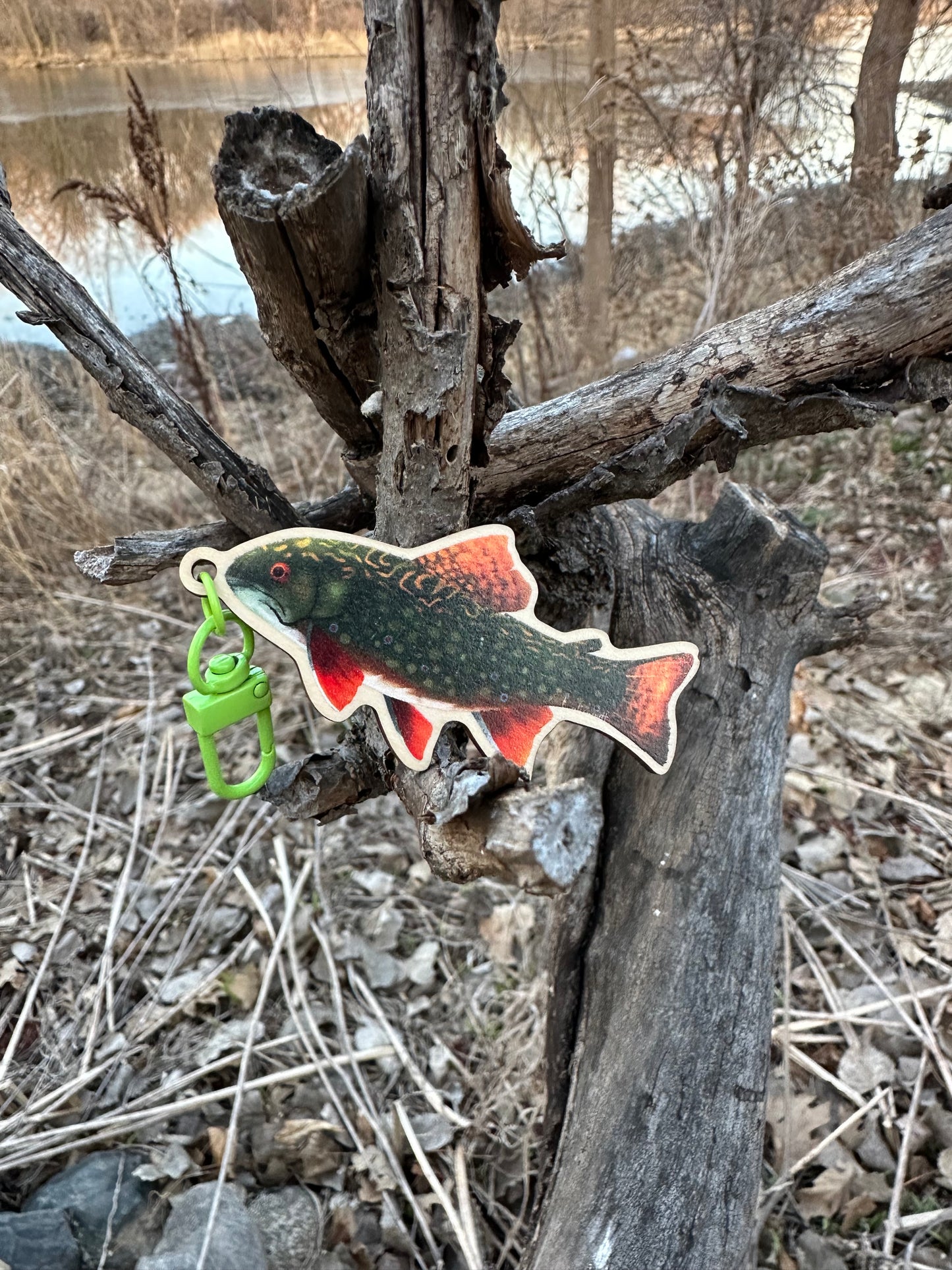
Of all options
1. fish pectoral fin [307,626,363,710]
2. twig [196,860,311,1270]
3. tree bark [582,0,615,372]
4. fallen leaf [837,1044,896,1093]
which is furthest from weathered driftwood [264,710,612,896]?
tree bark [582,0,615,372]

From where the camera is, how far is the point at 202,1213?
4.17 feet

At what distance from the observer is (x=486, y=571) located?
2.99ft

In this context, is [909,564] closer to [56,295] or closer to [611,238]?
[611,238]

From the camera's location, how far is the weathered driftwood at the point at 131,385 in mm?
887

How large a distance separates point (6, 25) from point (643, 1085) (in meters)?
2.22

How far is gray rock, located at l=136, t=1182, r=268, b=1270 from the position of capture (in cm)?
121

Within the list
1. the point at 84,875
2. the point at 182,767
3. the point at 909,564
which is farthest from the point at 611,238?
the point at 84,875

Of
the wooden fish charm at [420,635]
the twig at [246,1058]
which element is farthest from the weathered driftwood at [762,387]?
the twig at [246,1058]

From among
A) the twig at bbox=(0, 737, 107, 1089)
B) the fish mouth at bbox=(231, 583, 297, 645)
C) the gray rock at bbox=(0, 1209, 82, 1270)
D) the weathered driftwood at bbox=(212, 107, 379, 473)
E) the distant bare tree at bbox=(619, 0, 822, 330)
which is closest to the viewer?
the weathered driftwood at bbox=(212, 107, 379, 473)

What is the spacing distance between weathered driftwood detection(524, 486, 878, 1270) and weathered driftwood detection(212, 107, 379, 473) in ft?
2.18

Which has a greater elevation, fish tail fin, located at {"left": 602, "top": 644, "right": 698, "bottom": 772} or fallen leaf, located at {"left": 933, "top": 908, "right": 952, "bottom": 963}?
fish tail fin, located at {"left": 602, "top": 644, "right": 698, "bottom": 772}

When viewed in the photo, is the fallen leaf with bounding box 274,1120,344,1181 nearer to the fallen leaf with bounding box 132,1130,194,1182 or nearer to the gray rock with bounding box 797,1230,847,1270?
the fallen leaf with bounding box 132,1130,194,1182

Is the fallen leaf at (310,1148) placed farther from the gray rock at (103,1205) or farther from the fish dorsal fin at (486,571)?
the fish dorsal fin at (486,571)

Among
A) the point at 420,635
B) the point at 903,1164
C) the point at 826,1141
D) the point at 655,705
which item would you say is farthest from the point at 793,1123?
the point at 420,635
